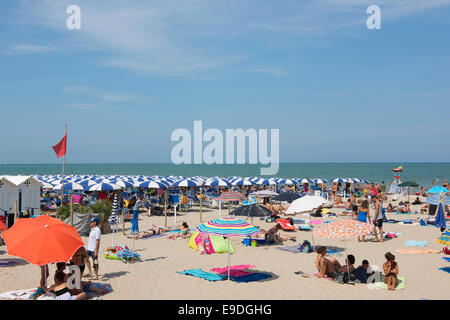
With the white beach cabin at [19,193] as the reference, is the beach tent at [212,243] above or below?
below

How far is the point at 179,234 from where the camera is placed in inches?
535

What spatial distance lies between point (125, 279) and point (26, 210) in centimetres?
1072

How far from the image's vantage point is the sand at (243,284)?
7.47 metres

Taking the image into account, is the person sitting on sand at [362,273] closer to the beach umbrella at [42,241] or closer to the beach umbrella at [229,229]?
the beach umbrella at [229,229]

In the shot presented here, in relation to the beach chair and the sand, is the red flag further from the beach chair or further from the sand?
the beach chair

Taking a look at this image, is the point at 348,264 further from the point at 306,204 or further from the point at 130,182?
the point at 130,182

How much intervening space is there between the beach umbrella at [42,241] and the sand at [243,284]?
5.10 ft

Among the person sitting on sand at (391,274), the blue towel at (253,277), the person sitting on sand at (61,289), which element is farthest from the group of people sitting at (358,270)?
the person sitting on sand at (61,289)

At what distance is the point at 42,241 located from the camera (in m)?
6.07

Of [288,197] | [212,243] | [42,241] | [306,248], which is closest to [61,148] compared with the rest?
Result: [212,243]

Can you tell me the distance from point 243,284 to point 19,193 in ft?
41.5

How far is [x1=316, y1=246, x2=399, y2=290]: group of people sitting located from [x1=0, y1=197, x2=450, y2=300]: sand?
0.21 metres

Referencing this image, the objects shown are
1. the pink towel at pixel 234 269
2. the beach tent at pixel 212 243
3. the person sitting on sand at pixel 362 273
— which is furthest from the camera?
the beach tent at pixel 212 243
